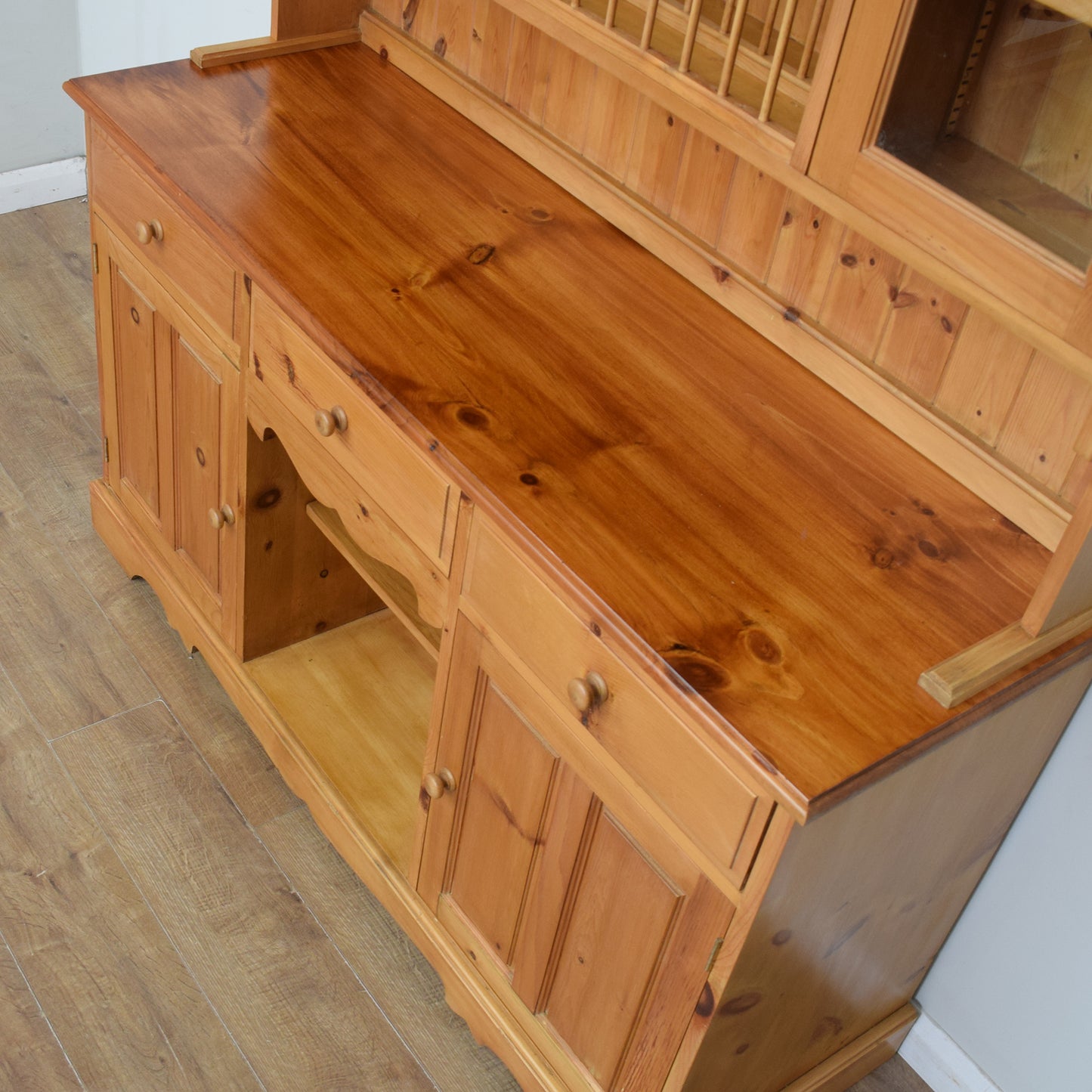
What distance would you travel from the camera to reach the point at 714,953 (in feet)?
3.87

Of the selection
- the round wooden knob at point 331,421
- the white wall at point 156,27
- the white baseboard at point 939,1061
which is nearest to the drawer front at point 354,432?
the round wooden knob at point 331,421

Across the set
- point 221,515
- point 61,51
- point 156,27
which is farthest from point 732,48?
point 61,51

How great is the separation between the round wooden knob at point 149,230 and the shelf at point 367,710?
66cm

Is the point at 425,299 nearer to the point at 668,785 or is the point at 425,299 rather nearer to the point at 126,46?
the point at 668,785

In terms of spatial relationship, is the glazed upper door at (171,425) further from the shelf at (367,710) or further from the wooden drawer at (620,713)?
the wooden drawer at (620,713)

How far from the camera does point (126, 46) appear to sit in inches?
112

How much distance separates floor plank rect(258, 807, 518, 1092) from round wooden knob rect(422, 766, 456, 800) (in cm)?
36

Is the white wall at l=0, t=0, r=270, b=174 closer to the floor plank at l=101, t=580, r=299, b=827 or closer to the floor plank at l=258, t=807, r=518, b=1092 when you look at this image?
the floor plank at l=101, t=580, r=299, b=827

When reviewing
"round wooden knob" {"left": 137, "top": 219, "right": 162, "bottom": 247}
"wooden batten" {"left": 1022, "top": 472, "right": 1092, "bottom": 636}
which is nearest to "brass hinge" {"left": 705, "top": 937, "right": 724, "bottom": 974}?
"wooden batten" {"left": 1022, "top": 472, "right": 1092, "bottom": 636}

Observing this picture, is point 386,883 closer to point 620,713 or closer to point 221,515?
point 221,515

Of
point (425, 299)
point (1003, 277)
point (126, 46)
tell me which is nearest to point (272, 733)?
point (425, 299)

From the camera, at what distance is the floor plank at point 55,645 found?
2.03 meters

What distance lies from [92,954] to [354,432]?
0.83m

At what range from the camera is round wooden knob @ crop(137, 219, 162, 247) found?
1.70 m
